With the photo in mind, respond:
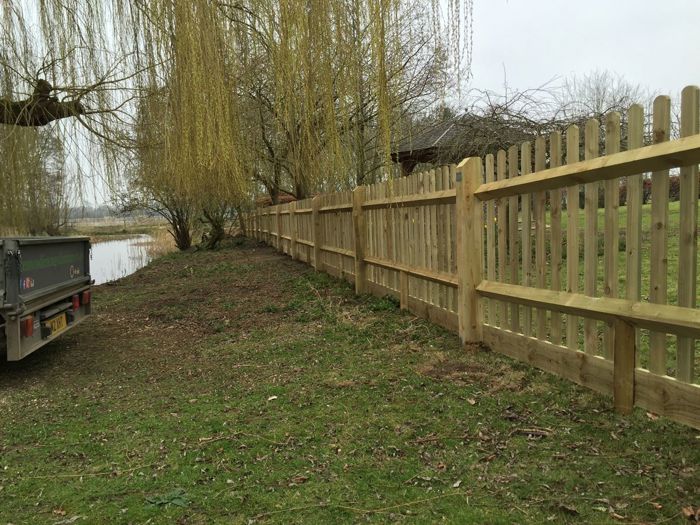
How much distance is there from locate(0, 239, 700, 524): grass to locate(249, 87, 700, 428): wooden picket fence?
25 cm

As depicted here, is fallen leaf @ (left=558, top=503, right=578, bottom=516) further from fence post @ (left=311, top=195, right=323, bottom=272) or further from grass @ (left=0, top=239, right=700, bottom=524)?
fence post @ (left=311, top=195, right=323, bottom=272)

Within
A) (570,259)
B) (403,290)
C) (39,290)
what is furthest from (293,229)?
(570,259)

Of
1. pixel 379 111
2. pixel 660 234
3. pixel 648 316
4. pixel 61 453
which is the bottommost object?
pixel 61 453

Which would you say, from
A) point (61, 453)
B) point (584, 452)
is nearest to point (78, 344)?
point (61, 453)

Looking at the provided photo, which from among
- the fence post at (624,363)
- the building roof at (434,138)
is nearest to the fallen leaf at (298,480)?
the fence post at (624,363)

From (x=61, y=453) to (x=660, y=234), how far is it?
3.72 m

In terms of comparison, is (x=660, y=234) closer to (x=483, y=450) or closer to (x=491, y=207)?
(x=483, y=450)

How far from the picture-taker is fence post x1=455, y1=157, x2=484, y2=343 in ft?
15.6

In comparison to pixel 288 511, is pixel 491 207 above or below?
above

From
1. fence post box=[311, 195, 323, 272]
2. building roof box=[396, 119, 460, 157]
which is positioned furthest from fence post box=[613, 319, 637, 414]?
fence post box=[311, 195, 323, 272]

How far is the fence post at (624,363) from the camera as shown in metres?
3.09

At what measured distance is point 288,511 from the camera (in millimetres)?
2471

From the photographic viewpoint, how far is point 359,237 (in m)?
8.10

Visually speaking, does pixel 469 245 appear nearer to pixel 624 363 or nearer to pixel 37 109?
pixel 624 363
